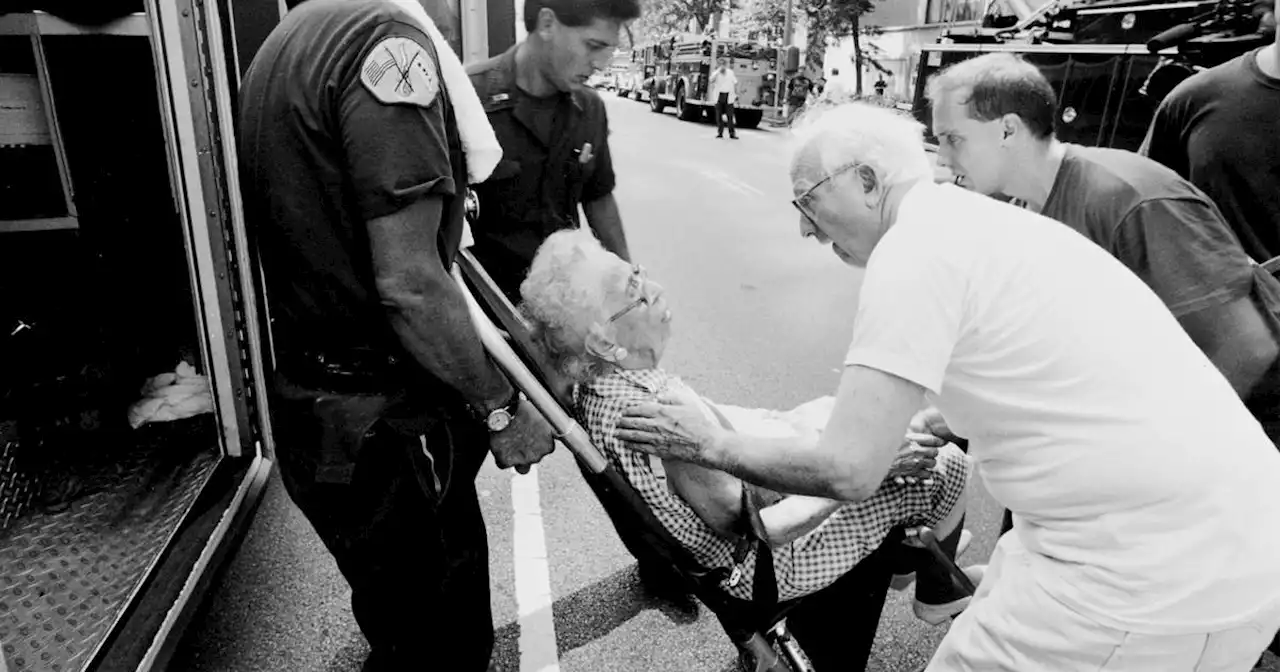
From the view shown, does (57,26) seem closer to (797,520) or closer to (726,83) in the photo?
(797,520)

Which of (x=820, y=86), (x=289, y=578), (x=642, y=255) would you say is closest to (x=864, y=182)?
(x=289, y=578)

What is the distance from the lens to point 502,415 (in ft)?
5.94

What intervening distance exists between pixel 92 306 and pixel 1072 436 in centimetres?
350

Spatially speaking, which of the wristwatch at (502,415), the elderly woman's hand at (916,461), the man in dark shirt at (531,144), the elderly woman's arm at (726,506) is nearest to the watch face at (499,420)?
the wristwatch at (502,415)

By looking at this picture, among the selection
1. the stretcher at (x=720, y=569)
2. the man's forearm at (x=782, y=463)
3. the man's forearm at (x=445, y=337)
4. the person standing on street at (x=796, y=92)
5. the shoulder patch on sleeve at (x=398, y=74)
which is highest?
the shoulder patch on sleeve at (x=398, y=74)

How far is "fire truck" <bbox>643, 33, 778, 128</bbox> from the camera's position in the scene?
23188mm

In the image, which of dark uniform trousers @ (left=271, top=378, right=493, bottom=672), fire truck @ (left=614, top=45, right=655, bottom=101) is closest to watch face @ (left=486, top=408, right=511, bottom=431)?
dark uniform trousers @ (left=271, top=378, right=493, bottom=672)

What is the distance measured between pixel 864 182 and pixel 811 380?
3.57 m

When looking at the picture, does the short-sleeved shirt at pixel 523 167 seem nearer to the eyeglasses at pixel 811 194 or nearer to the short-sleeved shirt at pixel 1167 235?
the eyeglasses at pixel 811 194

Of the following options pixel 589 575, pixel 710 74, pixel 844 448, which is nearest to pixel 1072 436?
pixel 844 448

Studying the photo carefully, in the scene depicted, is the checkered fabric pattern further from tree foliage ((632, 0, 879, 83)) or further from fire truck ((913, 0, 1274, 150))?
tree foliage ((632, 0, 879, 83))

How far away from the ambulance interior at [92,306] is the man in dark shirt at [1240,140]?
3.26 meters

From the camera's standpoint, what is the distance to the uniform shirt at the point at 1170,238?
205cm

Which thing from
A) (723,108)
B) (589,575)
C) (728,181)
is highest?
(589,575)
